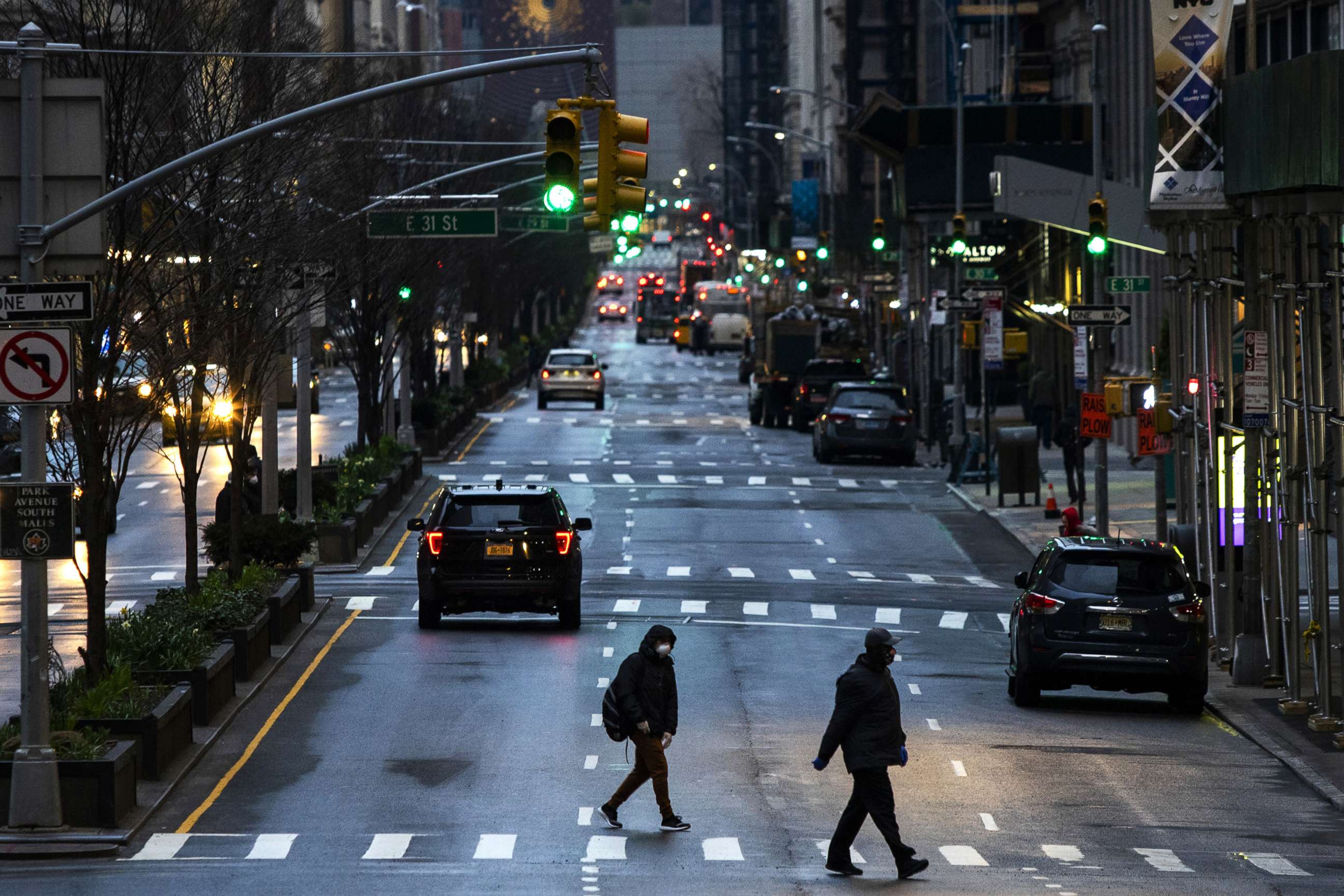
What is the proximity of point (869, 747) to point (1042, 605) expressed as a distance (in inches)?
303

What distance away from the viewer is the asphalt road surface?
1512 centimetres

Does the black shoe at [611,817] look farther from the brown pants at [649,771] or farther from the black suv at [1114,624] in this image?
the black suv at [1114,624]

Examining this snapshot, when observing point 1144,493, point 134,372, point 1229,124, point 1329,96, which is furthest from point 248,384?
point 1144,493

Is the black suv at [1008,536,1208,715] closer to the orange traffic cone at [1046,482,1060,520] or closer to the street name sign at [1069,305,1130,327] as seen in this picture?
the street name sign at [1069,305,1130,327]

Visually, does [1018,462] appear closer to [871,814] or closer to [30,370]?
[871,814]

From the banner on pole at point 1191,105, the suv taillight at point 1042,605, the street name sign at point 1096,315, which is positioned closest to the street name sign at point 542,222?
the street name sign at point 1096,315

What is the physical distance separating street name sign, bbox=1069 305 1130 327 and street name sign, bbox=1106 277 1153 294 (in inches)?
51.5

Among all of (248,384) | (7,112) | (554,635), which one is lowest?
(554,635)

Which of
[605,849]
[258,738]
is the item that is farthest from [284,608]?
[605,849]

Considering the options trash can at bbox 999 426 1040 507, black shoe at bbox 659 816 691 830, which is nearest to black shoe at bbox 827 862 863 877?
black shoe at bbox 659 816 691 830

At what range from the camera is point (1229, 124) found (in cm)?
2398

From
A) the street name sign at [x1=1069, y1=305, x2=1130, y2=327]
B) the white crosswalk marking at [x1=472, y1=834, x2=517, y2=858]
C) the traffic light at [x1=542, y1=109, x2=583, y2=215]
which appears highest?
the traffic light at [x1=542, y1=109, x2=583, y2=215]

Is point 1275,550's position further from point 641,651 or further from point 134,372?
point 134,372

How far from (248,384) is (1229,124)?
41.5 ft
